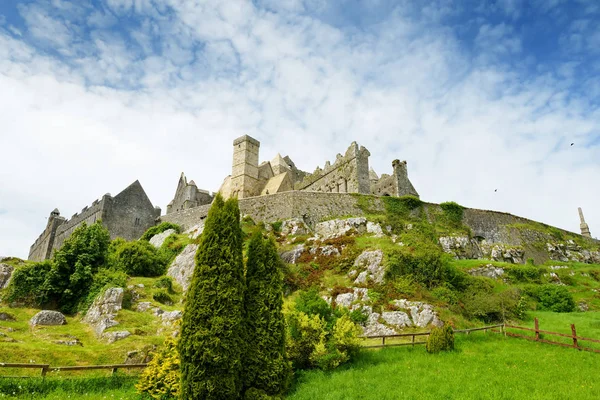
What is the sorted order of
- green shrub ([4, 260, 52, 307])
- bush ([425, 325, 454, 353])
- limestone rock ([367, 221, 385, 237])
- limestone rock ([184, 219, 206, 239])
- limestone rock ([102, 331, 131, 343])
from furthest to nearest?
1. limestone rock ([184, 219, 206, 239])
2. limestone rock ([367, 221, 385, 237])
3. green shrub ([4, 260, 52, 307])
4. limestone rock ([102, 331, 131, 343])
5. bush ([425, 325, 454, 353])

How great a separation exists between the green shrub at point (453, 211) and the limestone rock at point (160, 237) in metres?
28.8

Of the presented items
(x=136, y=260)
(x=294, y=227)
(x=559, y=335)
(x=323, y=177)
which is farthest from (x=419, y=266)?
(x=323, y=177)

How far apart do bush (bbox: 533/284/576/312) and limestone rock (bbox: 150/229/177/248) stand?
33.7 metres


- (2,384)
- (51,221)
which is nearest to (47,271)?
(2,384)

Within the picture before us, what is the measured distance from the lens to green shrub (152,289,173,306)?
87.0 ft

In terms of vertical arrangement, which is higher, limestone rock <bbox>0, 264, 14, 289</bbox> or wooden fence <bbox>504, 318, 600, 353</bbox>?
limestone rock <bbox>0, 264, 14, 289</bbox>

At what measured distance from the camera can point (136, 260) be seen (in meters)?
31.6

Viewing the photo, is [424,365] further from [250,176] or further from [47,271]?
[250,176]

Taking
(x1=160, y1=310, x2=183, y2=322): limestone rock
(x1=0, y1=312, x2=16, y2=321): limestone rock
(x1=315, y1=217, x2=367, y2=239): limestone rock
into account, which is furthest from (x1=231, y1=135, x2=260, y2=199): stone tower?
(x1=0, y1=312, x2=16, y2=321): limestone rock

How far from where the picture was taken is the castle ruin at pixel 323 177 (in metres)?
43.8

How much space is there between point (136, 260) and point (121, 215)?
16.4 meters

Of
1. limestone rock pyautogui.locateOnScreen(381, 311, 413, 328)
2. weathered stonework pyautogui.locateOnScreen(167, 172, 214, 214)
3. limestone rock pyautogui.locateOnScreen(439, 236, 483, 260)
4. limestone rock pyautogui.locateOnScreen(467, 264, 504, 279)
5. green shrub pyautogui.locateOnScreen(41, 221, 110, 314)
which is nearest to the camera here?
limestone rock pyautogui.locateOnScreen(381, 311, 413, 328)

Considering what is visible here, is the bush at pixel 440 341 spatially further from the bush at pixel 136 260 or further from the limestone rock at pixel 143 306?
the bush at pixel 136 260

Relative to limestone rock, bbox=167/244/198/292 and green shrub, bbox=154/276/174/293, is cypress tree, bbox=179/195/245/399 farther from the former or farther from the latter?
limestone rock, bbox=167/244/198/292
